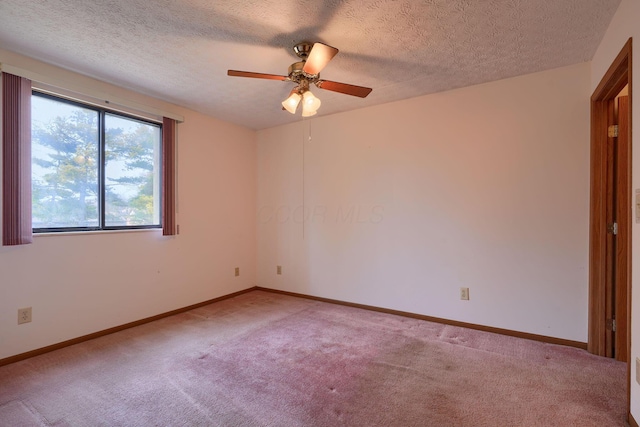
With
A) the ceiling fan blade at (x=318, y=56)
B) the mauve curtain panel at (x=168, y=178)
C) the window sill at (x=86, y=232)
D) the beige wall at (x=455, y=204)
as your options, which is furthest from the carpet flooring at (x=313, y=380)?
the ceiling fan blade at (x=318, y=56)

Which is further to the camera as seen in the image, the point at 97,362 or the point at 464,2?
the point at 97,362

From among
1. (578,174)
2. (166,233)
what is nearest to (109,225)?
(166,233)

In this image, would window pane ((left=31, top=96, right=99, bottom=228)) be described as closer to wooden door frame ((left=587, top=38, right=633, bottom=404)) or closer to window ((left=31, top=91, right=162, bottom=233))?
window ((left=31, top=91, right=162, bottom=233))

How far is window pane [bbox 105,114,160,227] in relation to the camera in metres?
2.99

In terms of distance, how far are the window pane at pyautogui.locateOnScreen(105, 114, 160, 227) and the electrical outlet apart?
91 centimetres

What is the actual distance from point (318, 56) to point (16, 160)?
246cm

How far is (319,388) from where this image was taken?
1994mm

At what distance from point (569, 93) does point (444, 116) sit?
102 cm

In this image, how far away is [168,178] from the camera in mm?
3383

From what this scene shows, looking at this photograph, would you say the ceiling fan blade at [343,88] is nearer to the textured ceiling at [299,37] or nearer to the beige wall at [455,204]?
the textured ceiling at [299,37]

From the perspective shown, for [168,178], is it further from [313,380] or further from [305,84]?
[313,380]

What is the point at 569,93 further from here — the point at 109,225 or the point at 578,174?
the point at 109,225

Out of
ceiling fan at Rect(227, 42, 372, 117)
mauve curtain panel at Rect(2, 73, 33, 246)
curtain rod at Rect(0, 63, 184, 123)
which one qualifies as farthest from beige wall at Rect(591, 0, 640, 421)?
mauve curtain panel at Rect(2, 73, 33, 246)

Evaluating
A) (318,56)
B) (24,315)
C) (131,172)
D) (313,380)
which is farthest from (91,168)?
(313,380)
